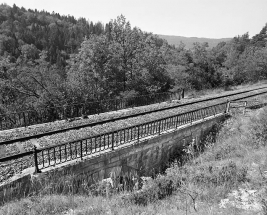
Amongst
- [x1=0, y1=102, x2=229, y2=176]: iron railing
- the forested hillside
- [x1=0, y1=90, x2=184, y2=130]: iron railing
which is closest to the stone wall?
[x1=0, y1=102, x2=229, y2=176]: iron railing

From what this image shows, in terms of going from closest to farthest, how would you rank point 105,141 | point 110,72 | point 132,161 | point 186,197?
point 186,197 < point 132,161 < point 105,141 < point 110,72

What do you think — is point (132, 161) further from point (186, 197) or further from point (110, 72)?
point (110, 72)

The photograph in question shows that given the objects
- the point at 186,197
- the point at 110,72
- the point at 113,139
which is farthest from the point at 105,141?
the point at 110,72

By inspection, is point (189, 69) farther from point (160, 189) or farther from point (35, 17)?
point (35, 17)

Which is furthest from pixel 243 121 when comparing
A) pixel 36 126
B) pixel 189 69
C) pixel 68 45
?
pixel 68 45

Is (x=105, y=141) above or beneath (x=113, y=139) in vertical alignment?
beneath

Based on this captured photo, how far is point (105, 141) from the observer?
27.1 feet

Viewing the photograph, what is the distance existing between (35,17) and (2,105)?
10841 centimetres

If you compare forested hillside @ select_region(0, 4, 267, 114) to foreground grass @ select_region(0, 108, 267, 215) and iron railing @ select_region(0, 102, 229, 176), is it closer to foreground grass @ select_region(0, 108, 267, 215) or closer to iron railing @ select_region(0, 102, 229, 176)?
iron railing @ select_region(0, 102, 229, 176)

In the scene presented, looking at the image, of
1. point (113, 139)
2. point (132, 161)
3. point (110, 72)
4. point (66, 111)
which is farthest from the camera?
point (110, 72)

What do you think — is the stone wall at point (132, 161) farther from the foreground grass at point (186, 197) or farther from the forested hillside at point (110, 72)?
the forested hillside at point (110, 72)

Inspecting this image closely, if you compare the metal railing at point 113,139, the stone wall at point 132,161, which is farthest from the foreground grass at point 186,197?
the metal railing at point 113,139

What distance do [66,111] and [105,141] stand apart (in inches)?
182

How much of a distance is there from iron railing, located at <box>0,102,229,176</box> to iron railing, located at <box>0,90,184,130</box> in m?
3.46
